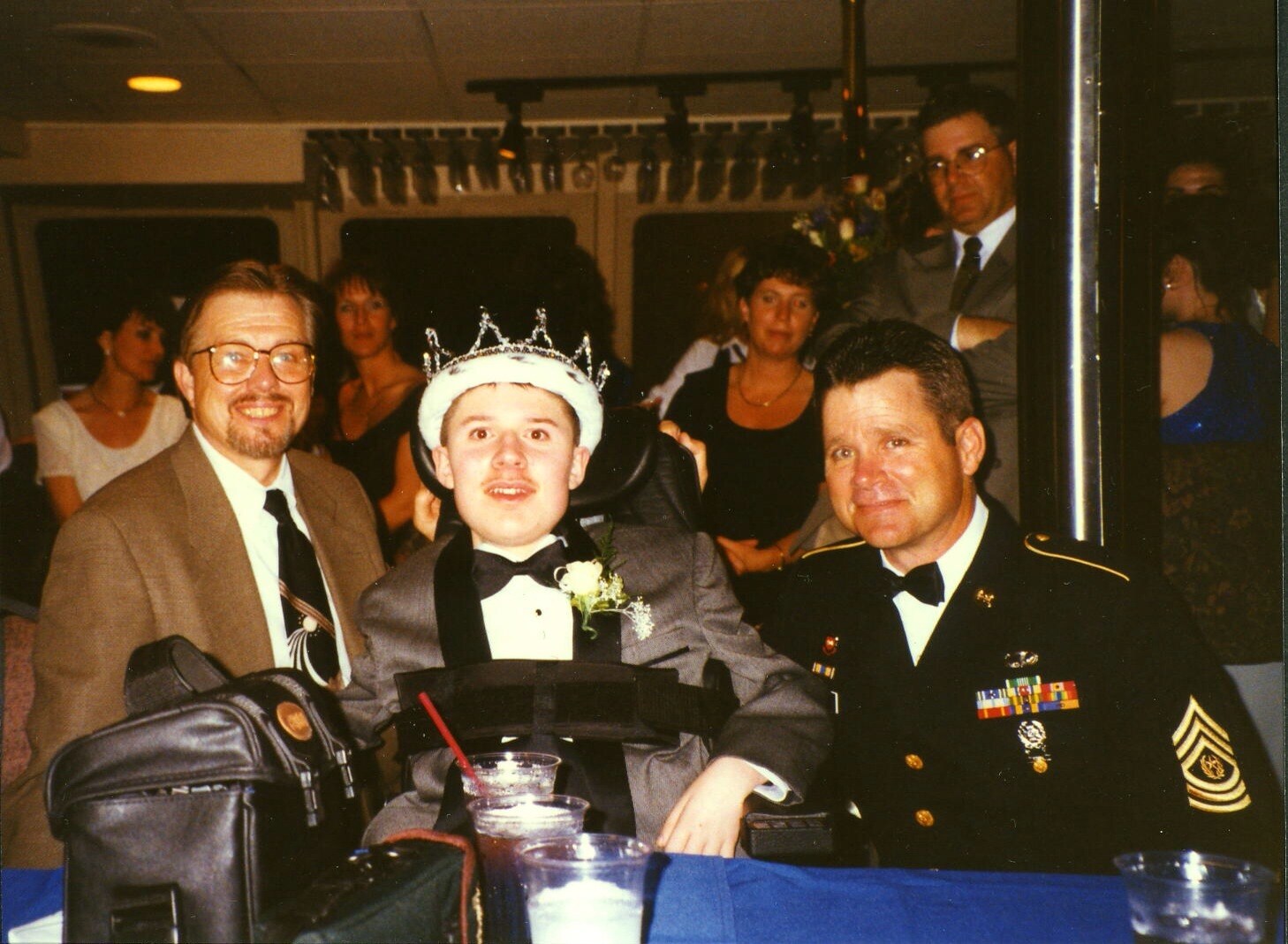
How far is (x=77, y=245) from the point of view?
8297 mm

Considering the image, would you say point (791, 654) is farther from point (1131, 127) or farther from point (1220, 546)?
point (1131, 127)

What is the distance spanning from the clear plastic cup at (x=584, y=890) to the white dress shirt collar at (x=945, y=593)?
47.1 inches

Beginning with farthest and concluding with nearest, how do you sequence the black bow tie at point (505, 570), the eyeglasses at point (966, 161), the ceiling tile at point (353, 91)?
the ceiling tile at point (353, 91) < the eyeglasses at point (966, 161) < the black bow tie at point (505, 570)

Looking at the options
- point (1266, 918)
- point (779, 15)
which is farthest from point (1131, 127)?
point (779, 15)

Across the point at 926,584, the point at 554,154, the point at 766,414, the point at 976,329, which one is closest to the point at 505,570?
the point at 926,584

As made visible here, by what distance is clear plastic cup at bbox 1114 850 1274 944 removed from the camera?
1364 mm

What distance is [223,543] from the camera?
2.61 metres

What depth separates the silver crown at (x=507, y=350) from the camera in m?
2.56

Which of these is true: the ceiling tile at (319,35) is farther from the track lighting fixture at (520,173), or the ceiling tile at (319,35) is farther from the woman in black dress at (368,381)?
the woman in black dress at (368,381)

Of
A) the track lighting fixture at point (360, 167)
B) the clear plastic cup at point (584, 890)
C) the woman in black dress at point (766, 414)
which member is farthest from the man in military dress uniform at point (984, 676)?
the track lighting fixture at point (360, 167)

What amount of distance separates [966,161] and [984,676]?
6.42 ft

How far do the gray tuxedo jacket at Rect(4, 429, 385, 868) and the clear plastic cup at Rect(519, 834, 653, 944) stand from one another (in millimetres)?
1320

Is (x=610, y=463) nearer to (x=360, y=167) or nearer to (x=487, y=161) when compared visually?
(x=487, y=161)

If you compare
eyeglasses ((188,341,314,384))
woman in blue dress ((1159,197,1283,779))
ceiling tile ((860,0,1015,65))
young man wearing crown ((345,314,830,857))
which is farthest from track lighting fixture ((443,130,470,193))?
woman in blue dress ((1159,197,1283,779))
